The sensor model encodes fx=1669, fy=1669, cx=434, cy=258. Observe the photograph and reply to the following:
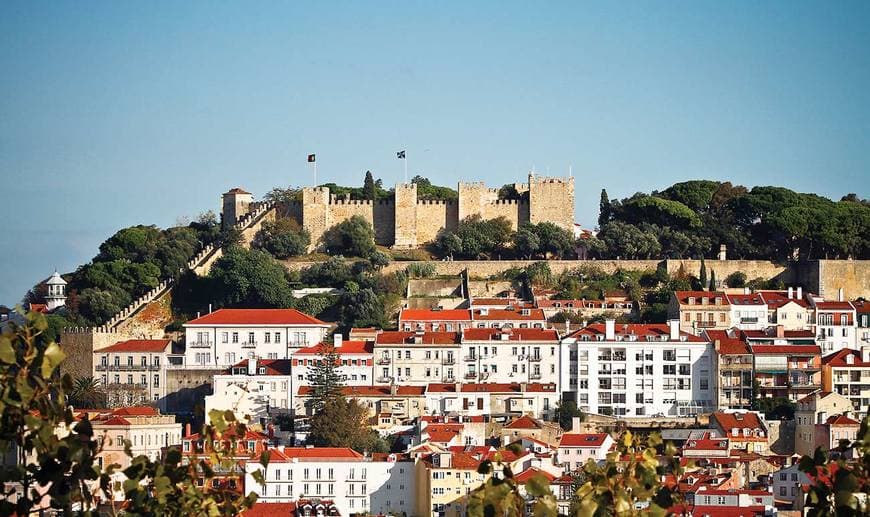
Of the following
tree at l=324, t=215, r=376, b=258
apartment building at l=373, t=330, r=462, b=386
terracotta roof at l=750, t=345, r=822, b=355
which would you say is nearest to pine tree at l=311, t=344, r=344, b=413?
apartment building at l=373, t=330, r=462, b=386

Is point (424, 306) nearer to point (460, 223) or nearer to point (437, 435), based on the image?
point (460, 223)

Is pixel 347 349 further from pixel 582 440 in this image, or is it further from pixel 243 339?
pixel 582 440

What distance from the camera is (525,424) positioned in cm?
4906

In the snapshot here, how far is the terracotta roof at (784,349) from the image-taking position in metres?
52.8

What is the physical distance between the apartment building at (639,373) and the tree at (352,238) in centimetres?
1408

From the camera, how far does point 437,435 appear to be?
46.2m

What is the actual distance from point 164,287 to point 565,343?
55.2 feet

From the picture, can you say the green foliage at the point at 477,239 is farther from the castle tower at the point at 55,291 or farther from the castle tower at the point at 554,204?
the castle tower at the point at 55,291

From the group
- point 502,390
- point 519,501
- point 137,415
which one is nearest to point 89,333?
point 137,415

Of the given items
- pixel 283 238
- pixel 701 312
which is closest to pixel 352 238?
pixel 283 238

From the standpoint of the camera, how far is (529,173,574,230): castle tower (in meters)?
67.4

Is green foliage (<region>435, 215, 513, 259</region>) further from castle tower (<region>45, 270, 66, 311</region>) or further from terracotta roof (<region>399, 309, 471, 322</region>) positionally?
castle tower (<region>45, 270, 66, 311</region>)

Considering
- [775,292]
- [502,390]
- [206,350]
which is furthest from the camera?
A: [775,292]

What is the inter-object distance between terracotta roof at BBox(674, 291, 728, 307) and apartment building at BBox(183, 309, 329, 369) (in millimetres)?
12351
